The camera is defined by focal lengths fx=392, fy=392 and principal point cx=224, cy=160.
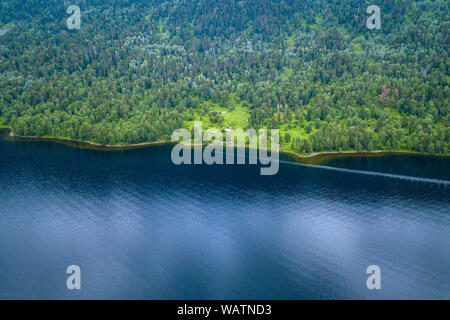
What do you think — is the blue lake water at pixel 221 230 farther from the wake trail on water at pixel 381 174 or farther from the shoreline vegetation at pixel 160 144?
the shoreline vegetation at pixel 160 144

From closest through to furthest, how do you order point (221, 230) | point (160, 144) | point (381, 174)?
point (221, 230), point (381, 174), point (160, 144)

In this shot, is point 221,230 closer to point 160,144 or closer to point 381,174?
point 381,174

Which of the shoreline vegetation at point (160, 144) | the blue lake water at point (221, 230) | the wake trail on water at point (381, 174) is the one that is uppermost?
the shoreline vegetation at point (160, 144)

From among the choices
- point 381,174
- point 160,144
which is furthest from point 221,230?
point 160,144

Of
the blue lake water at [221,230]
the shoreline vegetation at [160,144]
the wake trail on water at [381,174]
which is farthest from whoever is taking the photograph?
the shoreline vegetation at [160,144]

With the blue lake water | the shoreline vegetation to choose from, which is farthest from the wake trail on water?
the shoreline vegetation

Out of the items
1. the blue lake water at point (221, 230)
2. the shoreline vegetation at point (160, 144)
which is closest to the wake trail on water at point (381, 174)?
the blue lake water at point (221, 230)

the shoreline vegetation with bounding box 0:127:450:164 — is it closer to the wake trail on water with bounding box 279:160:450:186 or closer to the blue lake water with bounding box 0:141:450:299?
the wake trail on water with bounding box 279:160:450:186
